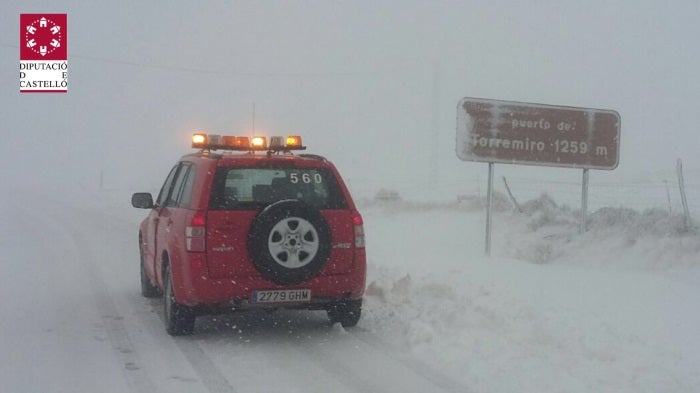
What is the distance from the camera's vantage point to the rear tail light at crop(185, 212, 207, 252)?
7.26m

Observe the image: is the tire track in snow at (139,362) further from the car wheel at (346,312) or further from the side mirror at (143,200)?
the car wheel at (346,312)

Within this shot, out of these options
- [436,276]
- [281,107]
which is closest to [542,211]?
[436,276]

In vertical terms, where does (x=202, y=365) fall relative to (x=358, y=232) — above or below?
below

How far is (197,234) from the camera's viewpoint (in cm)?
726

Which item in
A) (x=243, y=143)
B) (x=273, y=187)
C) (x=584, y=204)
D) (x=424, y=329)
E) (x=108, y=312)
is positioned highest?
(x=243, y=143)

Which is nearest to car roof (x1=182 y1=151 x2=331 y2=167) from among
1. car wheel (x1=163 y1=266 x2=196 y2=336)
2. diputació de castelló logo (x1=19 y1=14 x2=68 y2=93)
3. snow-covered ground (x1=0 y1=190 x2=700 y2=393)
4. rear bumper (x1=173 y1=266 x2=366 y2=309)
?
rear bumper (x1=173 y1=266 x2=366 y2=309)

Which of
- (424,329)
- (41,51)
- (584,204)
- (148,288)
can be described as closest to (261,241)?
(424,329)

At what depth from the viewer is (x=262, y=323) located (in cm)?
866

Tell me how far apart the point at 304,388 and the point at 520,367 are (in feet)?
5.60

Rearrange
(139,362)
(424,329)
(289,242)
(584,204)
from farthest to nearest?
(584,204), (424,329), (289,242), (139,362)

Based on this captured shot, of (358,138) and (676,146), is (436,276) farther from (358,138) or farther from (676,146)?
(358,138)

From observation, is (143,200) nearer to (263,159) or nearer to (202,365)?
(263,159)

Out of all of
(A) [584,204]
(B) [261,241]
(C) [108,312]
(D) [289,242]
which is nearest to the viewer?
(B) [261,241]

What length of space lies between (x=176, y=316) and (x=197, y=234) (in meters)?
0.97
